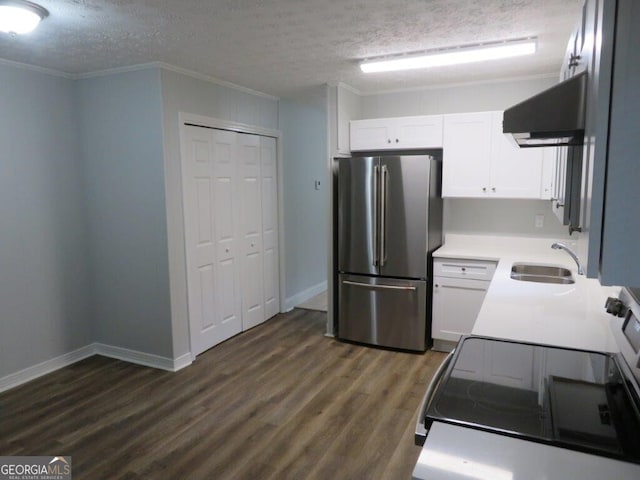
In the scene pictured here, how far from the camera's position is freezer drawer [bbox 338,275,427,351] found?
13.1 ft

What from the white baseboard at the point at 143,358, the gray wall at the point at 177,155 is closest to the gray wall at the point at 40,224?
the white baseboard at the point at 143,358

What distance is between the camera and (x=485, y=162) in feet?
12.9

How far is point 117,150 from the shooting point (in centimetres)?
374

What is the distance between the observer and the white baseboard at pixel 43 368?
343cm

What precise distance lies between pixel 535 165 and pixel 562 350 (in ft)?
8.00

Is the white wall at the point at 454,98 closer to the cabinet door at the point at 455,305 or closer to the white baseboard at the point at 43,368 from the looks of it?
the cabinet door at the point at 455,305

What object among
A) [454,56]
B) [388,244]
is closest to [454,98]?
[454,56]

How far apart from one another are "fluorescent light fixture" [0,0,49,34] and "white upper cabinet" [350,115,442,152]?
8.84 ft

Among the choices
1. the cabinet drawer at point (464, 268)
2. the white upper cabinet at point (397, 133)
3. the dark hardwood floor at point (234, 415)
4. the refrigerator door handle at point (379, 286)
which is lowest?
the dark hardwood floor at point (234, 415)

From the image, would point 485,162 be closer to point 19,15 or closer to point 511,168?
point 511,168

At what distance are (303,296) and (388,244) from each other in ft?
6.69

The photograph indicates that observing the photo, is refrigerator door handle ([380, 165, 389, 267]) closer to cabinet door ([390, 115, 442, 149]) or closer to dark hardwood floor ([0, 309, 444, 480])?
cabinet door ([390, 115, 442, 149])

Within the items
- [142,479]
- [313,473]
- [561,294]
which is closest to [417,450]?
[313,473]

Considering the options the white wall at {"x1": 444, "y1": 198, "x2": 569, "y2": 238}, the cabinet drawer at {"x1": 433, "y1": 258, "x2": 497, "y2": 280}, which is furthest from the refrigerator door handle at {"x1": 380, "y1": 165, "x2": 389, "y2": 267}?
the white wall at {"x1": 444, "y1": 198, "x2": 569, "y2": 238}
